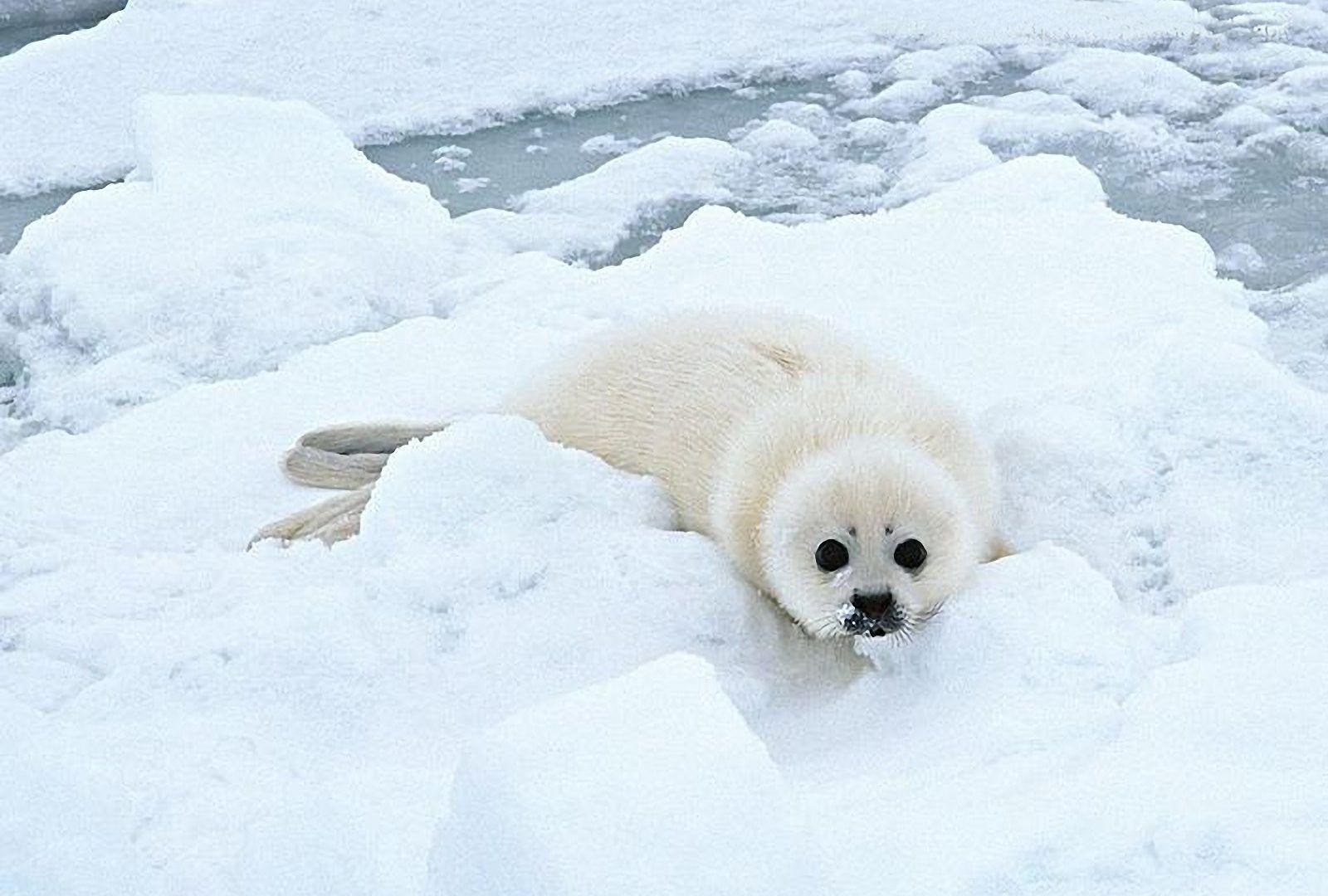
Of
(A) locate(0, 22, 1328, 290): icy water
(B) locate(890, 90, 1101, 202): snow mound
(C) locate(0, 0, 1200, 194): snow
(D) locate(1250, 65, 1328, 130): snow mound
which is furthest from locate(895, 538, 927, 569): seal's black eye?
(C) locate(0, 0, 1200, 194): snow

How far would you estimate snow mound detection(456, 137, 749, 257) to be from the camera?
5402mm

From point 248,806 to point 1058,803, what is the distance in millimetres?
915

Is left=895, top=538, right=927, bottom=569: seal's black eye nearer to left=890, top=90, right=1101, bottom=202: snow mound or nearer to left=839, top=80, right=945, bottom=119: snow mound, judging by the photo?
left=890, top=90, right=1101, bottom=202: snow mound

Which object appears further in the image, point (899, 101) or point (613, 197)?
point (899, 101)

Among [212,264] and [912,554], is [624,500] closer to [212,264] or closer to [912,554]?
[912,554]

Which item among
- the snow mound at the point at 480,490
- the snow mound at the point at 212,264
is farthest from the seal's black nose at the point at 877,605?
the snow mound at the point at 212,264

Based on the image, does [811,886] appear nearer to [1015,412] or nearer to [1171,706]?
[1171,706]

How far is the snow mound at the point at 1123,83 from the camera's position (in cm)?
660

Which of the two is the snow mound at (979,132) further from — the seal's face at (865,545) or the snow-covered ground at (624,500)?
the seal's face at (865,545)

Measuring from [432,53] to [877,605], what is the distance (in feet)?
20.1

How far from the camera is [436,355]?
4.08 meters

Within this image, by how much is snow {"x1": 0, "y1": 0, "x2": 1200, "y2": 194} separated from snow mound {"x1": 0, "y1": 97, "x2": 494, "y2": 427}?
1502 mm

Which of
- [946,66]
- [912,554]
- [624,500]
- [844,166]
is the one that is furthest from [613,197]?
[912,554]

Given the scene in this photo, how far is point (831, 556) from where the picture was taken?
245 cm
